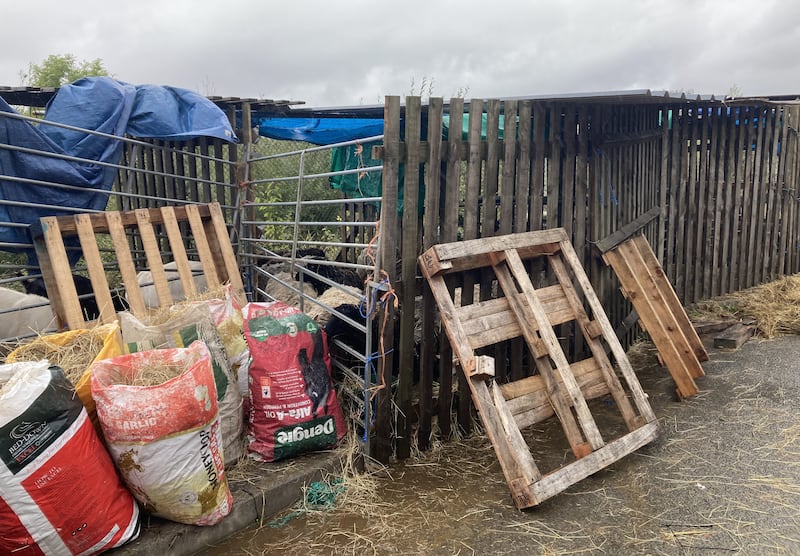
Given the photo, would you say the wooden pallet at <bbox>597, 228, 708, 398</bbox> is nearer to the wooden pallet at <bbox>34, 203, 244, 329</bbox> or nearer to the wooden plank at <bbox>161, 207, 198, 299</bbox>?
the wooden pallet at <bbox>34, 203, 244, 329</bbox>

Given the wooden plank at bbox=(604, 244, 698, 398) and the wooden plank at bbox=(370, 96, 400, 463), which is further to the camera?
the wooden plank at bbox=(604, 244, 698, 398)

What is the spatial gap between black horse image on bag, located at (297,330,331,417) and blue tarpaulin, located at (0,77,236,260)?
7.53ft

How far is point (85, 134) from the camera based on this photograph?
476 cm

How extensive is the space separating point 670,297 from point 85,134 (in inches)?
219

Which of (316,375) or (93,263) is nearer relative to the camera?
(316,375)

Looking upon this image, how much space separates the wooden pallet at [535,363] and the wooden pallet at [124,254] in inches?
85.5

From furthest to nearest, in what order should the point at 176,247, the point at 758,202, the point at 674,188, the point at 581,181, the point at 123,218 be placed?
the point at 758,202, the point at 674,188, the point at 581,181, the point at 176,247, the point at 123,218

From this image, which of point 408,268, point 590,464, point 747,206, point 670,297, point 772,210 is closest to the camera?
point 590,464

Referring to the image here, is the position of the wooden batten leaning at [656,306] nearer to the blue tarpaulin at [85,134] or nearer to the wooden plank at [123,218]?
the wooden plank at [123,218]

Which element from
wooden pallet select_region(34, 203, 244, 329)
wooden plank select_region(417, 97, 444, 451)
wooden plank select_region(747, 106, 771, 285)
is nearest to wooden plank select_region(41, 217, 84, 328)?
wooden pallet select_region(34, 203, 244, 329)

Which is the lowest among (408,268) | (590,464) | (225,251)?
(590,464)

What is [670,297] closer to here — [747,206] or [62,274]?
[747,206]

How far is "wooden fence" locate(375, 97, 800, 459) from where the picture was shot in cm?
386

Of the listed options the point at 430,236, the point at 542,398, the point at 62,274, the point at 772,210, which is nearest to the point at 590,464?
the point at 542,398
